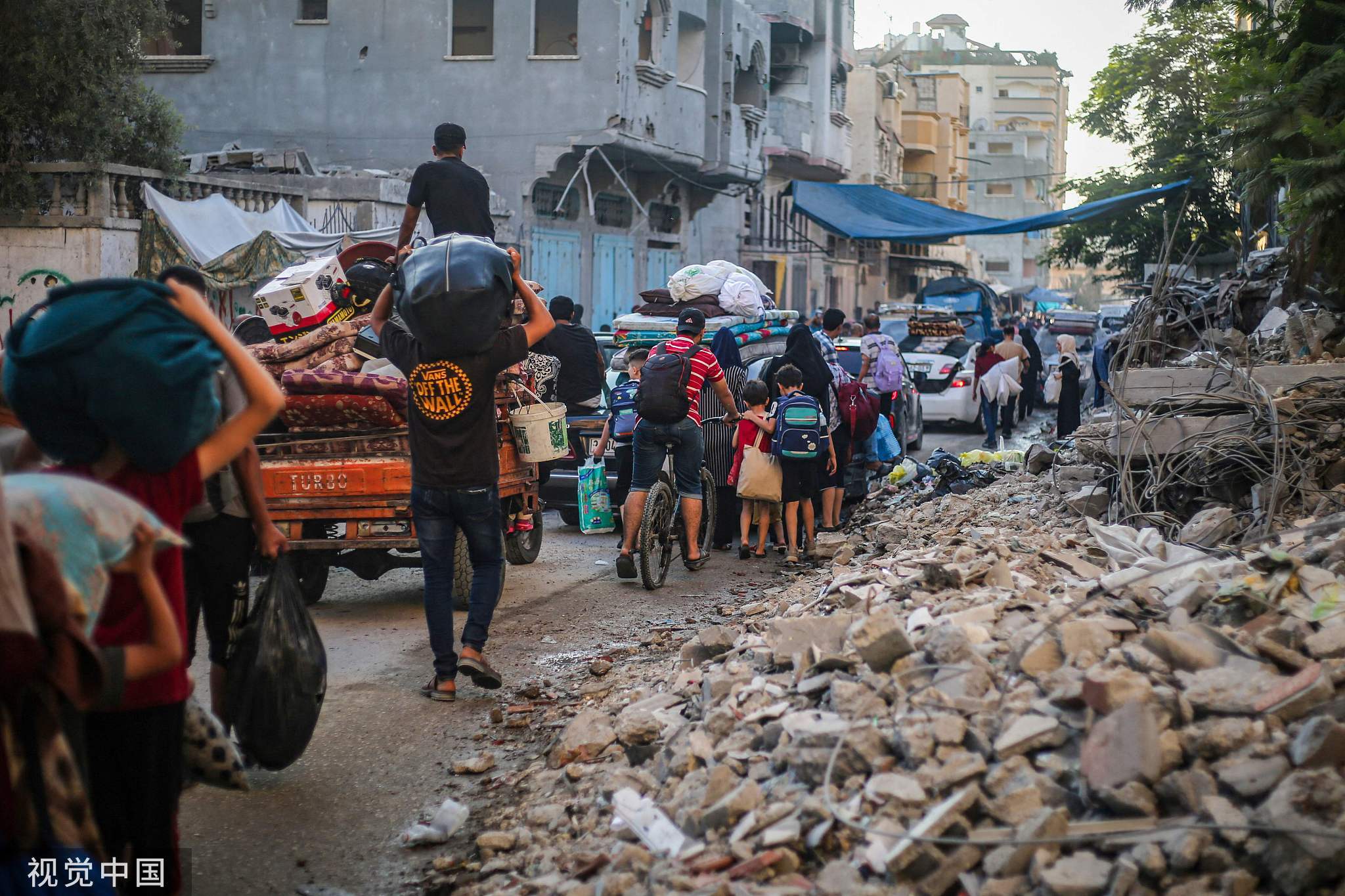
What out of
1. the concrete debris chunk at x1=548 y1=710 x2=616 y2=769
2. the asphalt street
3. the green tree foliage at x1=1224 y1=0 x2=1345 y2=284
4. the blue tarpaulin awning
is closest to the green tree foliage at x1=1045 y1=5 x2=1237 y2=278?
the blue tarpaulin awning

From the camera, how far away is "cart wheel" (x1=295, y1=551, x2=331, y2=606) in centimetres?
852

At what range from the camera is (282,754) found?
4.82 m

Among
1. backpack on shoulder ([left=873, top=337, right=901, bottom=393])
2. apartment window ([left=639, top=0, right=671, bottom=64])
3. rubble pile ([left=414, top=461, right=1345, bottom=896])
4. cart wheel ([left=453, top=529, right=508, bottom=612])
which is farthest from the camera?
apartment window ([left=639, top=0, right=671, bottom=64])

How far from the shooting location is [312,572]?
8.66 m

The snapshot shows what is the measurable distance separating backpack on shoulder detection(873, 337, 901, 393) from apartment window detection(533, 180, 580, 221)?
12.2 meters

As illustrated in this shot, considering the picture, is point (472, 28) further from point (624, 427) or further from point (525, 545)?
point (525, 545)

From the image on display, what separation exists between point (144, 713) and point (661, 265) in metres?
29.5

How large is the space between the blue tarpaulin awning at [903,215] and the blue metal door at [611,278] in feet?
14.2

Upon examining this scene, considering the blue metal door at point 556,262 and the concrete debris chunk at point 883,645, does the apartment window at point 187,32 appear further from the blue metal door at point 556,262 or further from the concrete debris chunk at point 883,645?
the concrete debris chunk at point 883,645

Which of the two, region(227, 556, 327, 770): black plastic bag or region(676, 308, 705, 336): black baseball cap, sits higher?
region(676, 308, 705, 336): black baseball cap

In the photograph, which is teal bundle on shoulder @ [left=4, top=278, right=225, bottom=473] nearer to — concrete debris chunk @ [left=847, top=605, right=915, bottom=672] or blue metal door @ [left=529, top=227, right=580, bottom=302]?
concrete debris chunk @ [left=847, top=605, right=915, bottom=672]

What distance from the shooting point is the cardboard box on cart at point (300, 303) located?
8.74 m

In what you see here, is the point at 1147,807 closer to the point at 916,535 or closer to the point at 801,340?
the point at 916,535

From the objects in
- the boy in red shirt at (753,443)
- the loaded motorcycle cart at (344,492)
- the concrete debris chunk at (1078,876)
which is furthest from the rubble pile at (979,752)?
the boy in red shirt at (753,443)
